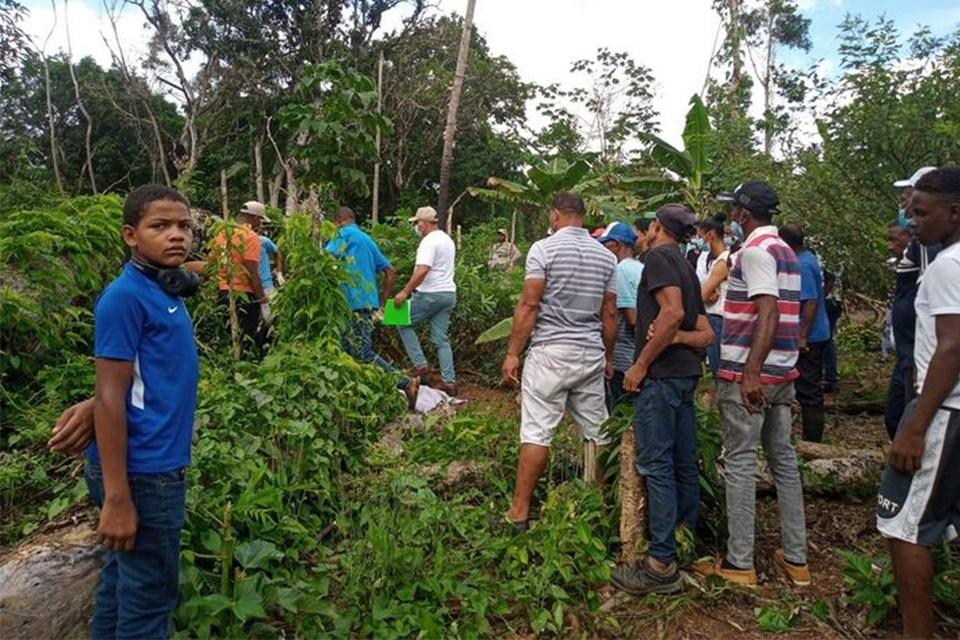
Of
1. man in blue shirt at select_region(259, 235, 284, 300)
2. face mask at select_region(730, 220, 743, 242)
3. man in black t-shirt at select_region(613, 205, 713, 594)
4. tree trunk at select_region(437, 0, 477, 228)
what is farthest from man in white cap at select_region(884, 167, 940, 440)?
tree trunk at select_region(437, 0, 477, 228)

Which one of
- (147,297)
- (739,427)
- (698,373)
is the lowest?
(739,427)

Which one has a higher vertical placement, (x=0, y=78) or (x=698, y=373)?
(x=0, y=78)

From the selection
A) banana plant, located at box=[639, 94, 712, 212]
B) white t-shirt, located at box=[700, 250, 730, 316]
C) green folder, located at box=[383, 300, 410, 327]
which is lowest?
green folder, located at box=[383, 300, 410, 327]

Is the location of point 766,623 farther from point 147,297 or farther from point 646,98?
point 646,98

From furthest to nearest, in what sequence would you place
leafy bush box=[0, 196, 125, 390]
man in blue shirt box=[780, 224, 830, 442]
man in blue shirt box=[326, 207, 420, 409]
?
man in blue shirt box=[780, 224, 830, 442]
man in blue shirt box=[326, 207, 420, 409]
leafy bush box=[0, 196, 125, 390]

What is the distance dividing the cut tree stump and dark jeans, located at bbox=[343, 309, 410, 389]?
2.64 metres

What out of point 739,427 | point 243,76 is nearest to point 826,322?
point 739,427

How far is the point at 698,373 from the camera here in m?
3.42

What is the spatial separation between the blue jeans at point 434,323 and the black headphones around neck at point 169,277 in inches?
161

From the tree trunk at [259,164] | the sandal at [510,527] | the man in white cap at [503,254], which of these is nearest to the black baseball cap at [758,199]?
the sandal at [510,527]

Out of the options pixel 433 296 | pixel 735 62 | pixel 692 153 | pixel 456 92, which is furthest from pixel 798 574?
pixel 735 62

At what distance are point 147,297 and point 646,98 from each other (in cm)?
2256

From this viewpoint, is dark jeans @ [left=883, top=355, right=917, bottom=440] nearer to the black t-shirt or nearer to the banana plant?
the black t-shirt

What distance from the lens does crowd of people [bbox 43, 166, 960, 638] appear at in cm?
214
